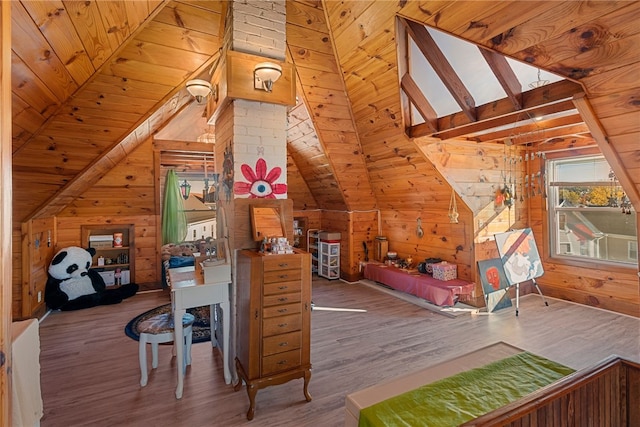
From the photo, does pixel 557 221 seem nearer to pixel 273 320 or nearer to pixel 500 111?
pixel 500 111

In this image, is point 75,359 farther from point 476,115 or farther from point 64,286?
point 476,115

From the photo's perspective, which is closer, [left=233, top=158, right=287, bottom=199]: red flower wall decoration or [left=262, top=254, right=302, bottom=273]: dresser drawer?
[left=262, top=254, right=302, bottom=273]: dresser drawer

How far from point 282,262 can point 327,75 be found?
2654 mm

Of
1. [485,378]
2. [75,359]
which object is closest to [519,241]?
[485,378]

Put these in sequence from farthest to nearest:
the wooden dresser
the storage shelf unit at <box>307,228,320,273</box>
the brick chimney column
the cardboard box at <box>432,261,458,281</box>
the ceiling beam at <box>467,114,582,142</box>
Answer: the storage shelf unit at <box>307,228,320,273</box>, the cardboard box at <box>432,261,458,281</box>, the ceiling beam at <box>467,114,582,142</box>, the brick chimney column, the wooden dresser

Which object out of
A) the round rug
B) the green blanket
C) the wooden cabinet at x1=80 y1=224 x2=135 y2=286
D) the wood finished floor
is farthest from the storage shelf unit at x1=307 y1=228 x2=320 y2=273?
the green blanket

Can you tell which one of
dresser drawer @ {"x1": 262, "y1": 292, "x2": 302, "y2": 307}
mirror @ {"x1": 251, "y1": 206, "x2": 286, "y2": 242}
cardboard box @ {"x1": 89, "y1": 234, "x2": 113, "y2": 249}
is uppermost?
mirror @ {"x1": 251, "y1": 206, "x2": 286, "y2": 242}

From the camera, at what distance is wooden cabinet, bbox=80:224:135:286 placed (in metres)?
5.13

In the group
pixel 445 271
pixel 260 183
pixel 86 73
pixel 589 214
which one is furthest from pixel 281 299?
pixel 589 214

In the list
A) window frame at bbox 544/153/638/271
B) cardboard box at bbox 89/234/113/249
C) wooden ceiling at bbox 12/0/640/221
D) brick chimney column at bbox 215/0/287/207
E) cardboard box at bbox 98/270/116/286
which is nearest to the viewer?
wooden ceiling at bbox 12/0/640/221

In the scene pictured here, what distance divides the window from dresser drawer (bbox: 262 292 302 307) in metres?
4.38

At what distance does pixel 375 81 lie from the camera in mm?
3613

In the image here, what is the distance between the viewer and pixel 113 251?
5.43 m

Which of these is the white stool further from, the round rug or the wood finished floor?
the round rug
